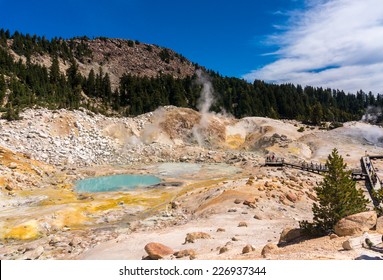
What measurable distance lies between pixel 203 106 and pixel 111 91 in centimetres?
3444

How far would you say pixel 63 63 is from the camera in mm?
128125

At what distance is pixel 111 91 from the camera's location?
12069cm

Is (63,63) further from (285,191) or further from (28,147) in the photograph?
(285,191)

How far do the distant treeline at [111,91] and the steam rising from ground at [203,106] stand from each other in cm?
213

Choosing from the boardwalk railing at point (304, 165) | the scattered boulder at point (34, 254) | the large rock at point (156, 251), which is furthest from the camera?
the boardwalk railing at point (304, 165)

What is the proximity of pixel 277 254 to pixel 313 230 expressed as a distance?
3868 millimetres

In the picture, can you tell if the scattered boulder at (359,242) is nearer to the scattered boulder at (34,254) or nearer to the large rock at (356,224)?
the large rock at (356,224)

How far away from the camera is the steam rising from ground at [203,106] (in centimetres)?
8153

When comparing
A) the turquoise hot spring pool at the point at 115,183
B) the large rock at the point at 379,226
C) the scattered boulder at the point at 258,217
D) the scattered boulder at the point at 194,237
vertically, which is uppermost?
the large rock at the point at 379,226

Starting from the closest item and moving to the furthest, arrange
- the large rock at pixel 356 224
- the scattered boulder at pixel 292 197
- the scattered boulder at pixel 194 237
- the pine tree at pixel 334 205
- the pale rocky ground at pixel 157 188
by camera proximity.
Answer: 1. the large rock at pixel 356 224
2. the pine tree at pixel 334 205
3. the scattered boulder at pixel 194 237
4. the pale rocky ground at pixel 157 188
5. the scattered boulder at pixel 292 197

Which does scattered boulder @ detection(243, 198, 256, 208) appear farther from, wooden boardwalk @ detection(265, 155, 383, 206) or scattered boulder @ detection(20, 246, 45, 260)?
scattered boulder @ detection(20, 246, 45, 260)

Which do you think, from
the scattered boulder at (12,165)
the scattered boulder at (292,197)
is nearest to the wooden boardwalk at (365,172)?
the scattered boulder at (292,197)

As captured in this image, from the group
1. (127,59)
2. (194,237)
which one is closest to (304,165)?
(194,237)

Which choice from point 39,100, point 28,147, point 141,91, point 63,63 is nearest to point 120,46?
point 63,63
